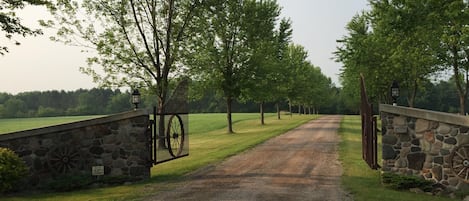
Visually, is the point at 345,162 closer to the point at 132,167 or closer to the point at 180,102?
the point at 180,102

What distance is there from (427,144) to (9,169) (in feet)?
38.4

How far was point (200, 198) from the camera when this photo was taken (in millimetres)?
10117

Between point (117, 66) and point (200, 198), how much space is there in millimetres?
14657

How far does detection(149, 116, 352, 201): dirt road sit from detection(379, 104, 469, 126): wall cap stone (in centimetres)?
262

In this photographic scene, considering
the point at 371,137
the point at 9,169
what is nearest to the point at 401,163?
the point at 371,137

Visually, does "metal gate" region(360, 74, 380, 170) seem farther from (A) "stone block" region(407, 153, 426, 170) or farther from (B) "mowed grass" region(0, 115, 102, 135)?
(B) "mowed grass" region(0, 115, 102, 135)

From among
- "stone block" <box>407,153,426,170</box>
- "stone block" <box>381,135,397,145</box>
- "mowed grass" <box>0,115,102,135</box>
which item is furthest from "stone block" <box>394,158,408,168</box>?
"mowed grass" <box>0,115,102,135</box>

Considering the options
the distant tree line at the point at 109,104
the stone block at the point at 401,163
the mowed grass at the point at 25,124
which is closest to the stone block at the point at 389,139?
the stone block at the point at 401,163

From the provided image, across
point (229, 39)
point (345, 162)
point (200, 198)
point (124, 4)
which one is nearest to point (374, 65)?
point (229, 39)

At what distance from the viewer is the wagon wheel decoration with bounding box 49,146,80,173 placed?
42.8 feet

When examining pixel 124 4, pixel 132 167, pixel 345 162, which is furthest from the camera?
pixel 124 4

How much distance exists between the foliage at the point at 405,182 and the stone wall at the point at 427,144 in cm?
20

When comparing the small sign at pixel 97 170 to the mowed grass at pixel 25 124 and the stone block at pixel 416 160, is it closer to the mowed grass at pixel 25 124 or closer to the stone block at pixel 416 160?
the stone block at pixel 416 160

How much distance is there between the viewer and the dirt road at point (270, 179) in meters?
10.3
